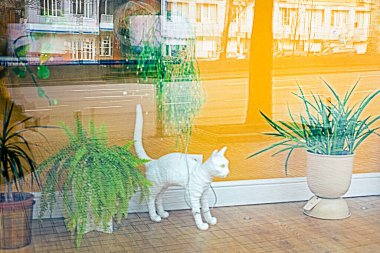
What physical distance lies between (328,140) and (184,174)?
96 centimetres

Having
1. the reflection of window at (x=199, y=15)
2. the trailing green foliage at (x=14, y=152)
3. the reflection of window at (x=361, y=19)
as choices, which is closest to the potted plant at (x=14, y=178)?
the trailing green foliage at (x=14, y=152)

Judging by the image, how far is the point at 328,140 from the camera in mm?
3354

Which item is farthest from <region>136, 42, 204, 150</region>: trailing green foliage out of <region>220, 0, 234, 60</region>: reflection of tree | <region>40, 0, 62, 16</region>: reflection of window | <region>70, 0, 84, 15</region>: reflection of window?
<region>40, 0, 62, 16</region>: reflection of window

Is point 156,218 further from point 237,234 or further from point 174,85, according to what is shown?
point 174,85

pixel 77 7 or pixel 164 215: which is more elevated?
pixel 77 7

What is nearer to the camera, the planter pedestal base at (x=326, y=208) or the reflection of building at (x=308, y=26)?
the planter pedestal base at (x=326, y=208)

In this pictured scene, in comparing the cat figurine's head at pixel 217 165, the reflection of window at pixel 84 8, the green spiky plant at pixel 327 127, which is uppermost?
the reflection of window at pixel 84 8

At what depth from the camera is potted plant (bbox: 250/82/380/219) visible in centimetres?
327

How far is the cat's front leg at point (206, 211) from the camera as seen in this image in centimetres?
295

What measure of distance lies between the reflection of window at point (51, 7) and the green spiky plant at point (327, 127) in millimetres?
1553

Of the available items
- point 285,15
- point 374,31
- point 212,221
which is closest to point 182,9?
point 285,15

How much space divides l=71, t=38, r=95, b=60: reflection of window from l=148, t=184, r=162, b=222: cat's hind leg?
74 centimetres

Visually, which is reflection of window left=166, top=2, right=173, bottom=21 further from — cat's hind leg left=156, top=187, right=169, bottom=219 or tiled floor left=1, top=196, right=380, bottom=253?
tiled floor left=1, top=196, right=380, bottom=253

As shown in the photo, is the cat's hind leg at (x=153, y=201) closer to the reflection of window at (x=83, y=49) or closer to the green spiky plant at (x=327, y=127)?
the reflection of window at (x=83, y=49)
